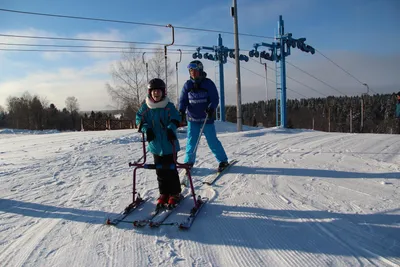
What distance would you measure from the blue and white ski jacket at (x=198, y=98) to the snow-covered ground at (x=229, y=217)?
1.19 metres

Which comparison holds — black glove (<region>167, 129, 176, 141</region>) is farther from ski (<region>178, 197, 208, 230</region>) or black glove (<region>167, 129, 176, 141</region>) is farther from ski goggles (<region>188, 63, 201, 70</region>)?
ski goggles (<region>188, 63, 201, 70</region>)

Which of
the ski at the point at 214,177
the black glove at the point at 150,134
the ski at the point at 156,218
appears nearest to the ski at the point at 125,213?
the ski at the point at 156,218

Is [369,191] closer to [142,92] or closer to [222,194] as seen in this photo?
[222,194]

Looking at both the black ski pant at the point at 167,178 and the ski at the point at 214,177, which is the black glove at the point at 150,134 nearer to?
the black ski pant at the point at 167,178

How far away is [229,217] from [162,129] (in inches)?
56.2

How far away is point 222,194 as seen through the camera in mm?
4062

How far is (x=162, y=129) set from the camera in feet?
11.9

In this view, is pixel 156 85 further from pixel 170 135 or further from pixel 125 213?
pixel 125 213

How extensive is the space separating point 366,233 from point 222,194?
190cm

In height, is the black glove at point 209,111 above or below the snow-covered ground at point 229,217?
above

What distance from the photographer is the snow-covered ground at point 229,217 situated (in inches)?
97.6

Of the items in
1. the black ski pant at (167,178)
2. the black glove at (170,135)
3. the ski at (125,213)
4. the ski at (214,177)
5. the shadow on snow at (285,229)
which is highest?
the black glove at (170,135)

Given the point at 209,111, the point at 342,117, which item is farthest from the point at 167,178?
the point at 342,117

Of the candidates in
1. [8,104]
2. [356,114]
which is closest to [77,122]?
[8,104]
